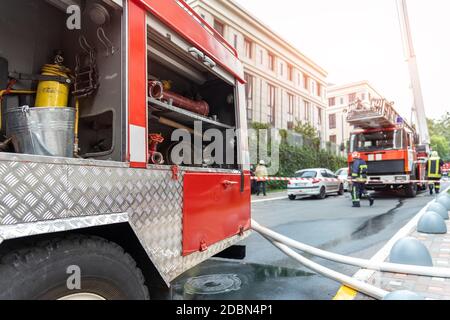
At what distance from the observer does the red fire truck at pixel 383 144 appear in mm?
12523

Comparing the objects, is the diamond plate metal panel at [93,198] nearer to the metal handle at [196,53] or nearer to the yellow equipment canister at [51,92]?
the yellow equipment canister at [51,92]

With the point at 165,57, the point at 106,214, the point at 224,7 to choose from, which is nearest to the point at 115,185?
the point at 106,214

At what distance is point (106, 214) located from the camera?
1.86 meters

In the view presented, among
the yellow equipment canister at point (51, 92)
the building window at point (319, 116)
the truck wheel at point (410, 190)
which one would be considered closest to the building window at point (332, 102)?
the building window at point (319, 116)

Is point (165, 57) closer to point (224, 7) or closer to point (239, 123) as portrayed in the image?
point (239, 123)

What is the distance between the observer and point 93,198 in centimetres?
180

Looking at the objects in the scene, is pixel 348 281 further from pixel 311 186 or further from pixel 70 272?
pixel 311 186

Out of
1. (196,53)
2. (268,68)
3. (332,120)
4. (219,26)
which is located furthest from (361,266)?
(332,120)

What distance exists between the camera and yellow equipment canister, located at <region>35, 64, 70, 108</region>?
229 cm

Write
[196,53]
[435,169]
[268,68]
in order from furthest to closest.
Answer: [268,68], [435,169], [196,53]

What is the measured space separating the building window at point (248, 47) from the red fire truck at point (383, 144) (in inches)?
556

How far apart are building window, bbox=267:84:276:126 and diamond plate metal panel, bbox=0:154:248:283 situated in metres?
25.3

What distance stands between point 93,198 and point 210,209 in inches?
52.7

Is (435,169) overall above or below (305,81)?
below
